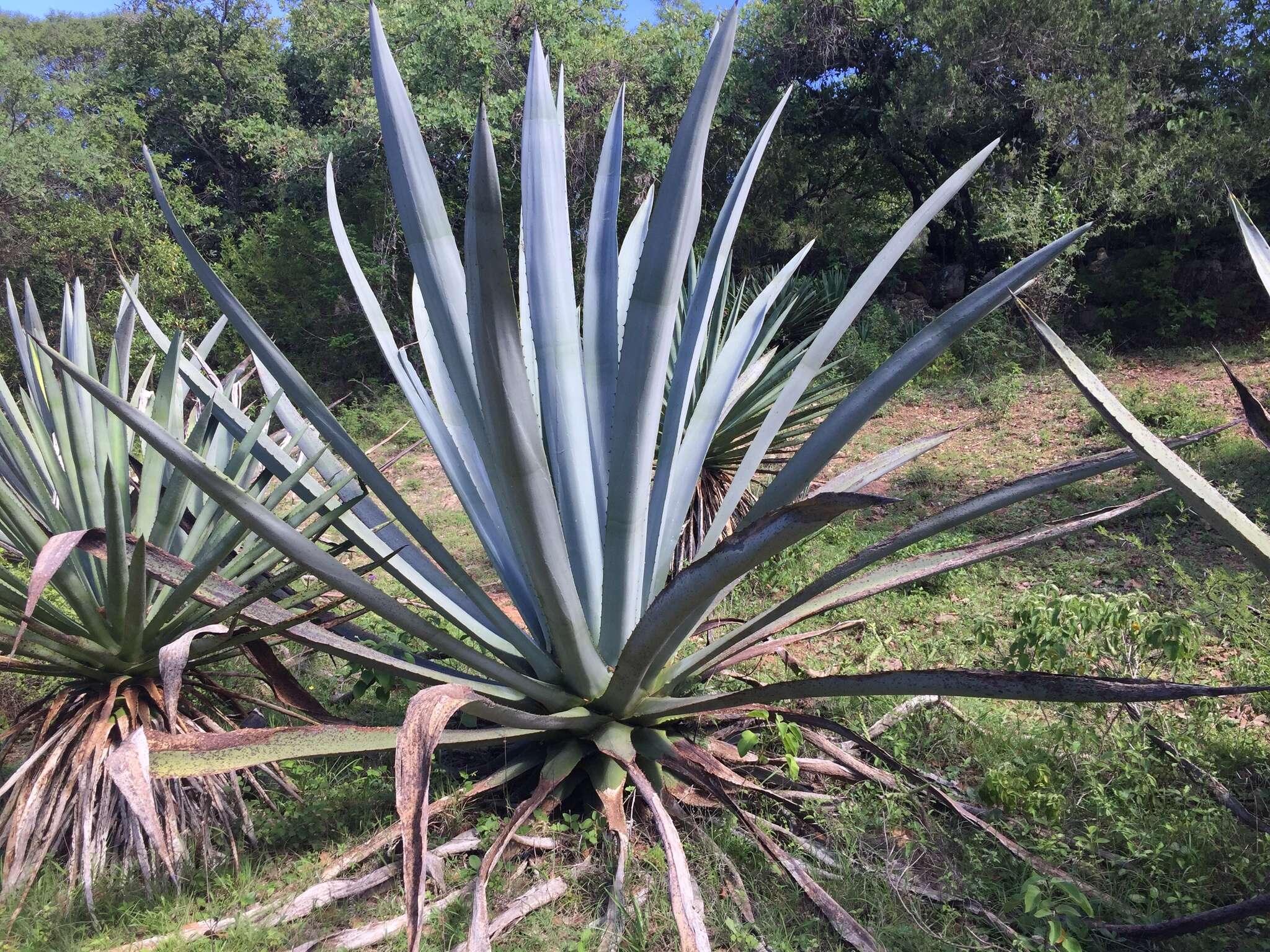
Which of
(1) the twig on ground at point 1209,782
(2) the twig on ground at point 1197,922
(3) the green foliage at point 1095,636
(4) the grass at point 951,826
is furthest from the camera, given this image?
(3) the green foliage at point 1095,636

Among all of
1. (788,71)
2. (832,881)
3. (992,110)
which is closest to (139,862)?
(832,881)

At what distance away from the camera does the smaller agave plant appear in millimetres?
2166

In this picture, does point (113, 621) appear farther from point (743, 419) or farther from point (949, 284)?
point (949, 284)

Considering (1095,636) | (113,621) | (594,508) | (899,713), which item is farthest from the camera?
(1095,636)

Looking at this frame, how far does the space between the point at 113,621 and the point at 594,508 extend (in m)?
1.48

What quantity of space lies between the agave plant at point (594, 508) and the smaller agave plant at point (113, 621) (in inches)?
10.4

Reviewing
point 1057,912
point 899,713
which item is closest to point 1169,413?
point 899,713

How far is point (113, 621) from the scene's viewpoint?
2410mm

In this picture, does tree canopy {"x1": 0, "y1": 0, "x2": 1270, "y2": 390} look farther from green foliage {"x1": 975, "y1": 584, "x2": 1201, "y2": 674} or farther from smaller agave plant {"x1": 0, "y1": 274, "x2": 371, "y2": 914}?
smaller agave plant {"x1": 0, "y1": 274, "x2": 371, "y2": 914}

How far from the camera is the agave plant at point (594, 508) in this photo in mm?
1504

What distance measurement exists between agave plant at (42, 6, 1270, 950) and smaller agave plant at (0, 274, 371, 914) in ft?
0.87

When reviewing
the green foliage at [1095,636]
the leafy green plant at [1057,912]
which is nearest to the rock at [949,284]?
the green foliage at [1095,636]

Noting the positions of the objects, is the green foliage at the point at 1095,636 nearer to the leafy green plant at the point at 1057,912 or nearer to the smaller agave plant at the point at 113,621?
the leafy green plant at the point at 1057,912

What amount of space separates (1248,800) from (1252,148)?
402 inches
